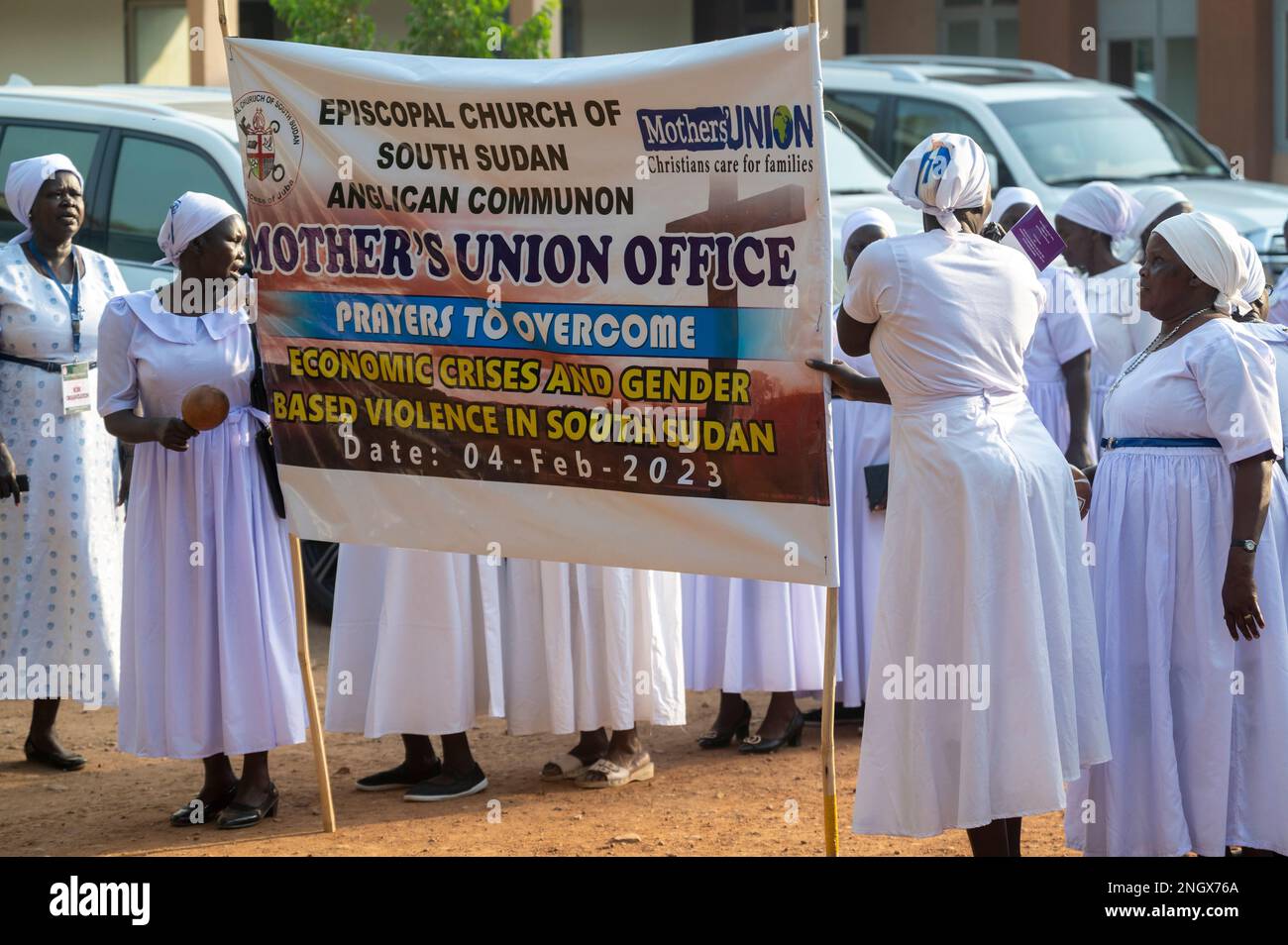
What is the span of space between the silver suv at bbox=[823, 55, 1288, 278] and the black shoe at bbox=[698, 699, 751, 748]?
20.5 ft

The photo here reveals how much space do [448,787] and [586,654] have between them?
0.69 metres

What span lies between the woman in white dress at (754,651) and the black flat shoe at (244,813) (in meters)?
1.84

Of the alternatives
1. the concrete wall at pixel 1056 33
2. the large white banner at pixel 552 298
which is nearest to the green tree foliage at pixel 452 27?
the large white banner at pixel 552 298

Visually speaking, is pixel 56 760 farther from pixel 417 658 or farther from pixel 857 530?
Result: pixel 857 530

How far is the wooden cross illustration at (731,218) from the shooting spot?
485 cm

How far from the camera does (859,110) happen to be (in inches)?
554

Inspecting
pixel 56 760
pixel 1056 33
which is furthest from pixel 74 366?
pixel 1056 33

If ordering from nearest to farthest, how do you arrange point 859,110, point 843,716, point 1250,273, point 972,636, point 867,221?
1. point 972,636
2. point 1250,273
3. point 867,221
4. point 843,716
5. point 859,110

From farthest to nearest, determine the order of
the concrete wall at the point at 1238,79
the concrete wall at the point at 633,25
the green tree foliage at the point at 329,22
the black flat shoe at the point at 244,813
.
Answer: the concrete wall at the point at 633,25
the concrete wall at the point at 1238,79
the green tree foliage at the point at 329,22
the black flat shoe at the point at 244,813

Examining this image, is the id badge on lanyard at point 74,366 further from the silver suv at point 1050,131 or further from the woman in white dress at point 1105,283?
the silver suv at point 1050,131

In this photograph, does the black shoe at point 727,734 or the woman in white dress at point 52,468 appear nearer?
the woman in white dress at point 52,468

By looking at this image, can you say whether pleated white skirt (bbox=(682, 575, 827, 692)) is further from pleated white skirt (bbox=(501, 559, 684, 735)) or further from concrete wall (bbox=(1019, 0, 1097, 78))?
concrete wall (bbox=(1019, 0, 1097, 78))

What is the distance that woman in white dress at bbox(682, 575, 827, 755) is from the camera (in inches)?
275
